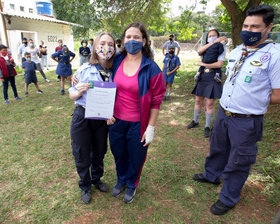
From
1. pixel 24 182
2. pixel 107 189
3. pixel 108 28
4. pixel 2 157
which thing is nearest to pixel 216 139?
pixel 107 189

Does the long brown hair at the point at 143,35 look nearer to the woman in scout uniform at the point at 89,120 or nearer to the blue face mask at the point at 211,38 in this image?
the woman in scout uniform at the point at 89,120

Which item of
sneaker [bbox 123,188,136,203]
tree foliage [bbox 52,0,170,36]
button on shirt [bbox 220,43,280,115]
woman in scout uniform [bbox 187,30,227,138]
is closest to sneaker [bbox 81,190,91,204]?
sneaker [bbox 123,188,136,203]

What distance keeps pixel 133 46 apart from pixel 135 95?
1.72ft

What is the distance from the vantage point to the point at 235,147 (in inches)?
88.7

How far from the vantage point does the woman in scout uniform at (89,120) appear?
2070mm

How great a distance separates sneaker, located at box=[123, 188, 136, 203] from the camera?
2.58m

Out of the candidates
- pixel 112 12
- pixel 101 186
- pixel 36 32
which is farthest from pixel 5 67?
pixel 36 32

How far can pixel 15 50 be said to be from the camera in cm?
1170

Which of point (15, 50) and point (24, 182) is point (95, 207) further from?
point (15, 50)

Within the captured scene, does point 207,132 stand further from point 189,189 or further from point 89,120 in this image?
point 89,120

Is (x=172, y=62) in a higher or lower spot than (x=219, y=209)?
higher

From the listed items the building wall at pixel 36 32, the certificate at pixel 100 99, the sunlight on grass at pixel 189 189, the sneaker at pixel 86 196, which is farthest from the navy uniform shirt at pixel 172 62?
the building wall at pixel 36 32

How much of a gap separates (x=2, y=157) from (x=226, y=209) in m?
3.81

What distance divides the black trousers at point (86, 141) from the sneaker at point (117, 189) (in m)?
0.36
